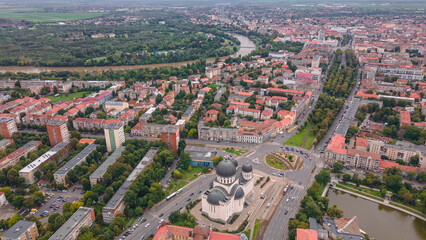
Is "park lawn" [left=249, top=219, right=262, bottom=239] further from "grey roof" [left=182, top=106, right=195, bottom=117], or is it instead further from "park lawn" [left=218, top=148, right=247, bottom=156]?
"grey roof" [left=182, top=106, right=195, bottom=117]

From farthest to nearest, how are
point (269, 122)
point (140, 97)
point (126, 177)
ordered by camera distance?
point (140, 97), point (269, 122), point (126, 177)

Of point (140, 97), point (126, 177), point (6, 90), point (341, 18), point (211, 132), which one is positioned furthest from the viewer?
point (341, 18)

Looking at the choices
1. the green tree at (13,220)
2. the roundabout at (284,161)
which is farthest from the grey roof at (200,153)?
the green tree at (13,220)

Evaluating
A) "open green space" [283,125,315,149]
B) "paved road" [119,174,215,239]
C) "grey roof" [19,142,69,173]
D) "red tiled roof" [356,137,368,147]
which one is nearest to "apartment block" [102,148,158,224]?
"paved road" [119,174,215,239]

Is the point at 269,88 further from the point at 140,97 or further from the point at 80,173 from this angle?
the point at 80,173

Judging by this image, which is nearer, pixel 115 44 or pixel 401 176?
pixel 401 176

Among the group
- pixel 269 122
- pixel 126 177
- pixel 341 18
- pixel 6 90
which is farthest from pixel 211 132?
pixel 341 18

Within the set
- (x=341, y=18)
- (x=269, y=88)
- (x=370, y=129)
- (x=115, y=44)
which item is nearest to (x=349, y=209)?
(x=370, y=129)

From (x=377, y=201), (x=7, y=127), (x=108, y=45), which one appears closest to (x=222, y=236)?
(x=377, y=201)
